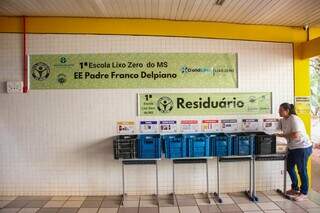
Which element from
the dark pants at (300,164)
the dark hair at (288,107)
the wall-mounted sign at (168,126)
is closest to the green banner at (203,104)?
the wall-mounted sign at (168,126)

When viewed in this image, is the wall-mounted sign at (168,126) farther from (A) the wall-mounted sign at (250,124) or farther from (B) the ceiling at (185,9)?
(B) the ceiling at (185,9)

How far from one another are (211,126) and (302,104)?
1.64 m

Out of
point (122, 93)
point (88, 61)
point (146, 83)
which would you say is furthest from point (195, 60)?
point (88, 61)

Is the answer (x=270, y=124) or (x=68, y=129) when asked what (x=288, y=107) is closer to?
(x=270, y=124)

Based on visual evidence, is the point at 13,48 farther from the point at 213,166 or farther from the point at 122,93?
the point at 213,166

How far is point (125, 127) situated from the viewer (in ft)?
15.1

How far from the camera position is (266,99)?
189 inches

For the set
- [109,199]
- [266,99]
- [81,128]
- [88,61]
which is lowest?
[109,199]

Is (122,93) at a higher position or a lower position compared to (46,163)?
higher

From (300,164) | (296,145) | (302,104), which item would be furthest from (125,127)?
(302,104)

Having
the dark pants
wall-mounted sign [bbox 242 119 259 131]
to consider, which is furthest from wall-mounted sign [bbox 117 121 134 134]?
the dark pants

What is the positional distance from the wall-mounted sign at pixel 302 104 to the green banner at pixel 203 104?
498mm

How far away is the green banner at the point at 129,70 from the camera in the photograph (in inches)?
179

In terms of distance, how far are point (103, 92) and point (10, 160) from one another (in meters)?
1.84
